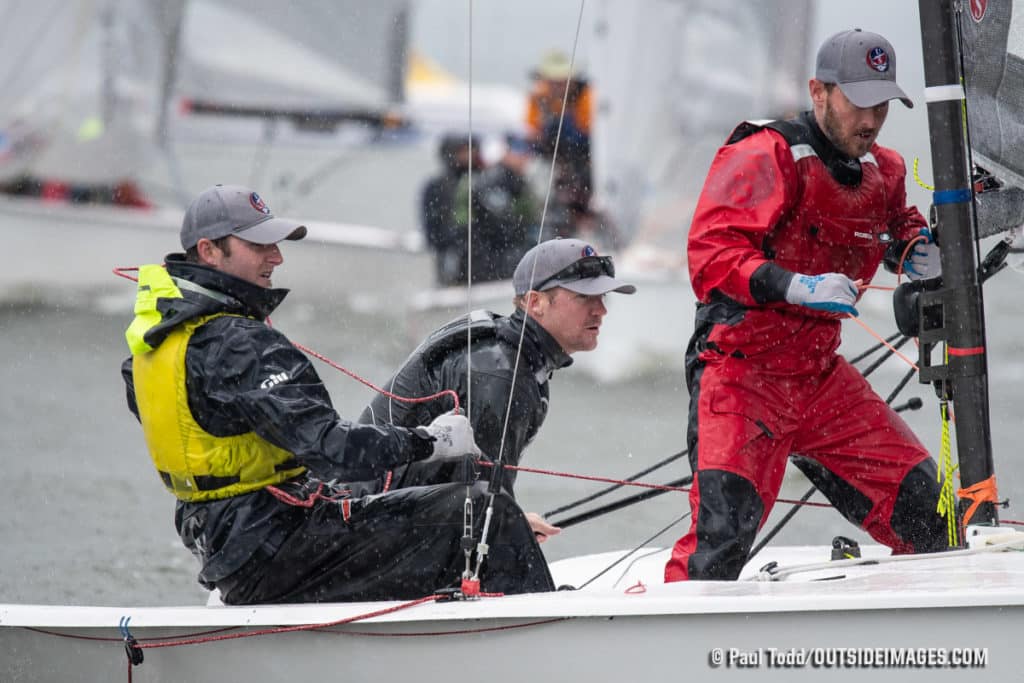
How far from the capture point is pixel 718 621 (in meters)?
2.43

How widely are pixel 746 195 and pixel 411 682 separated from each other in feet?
3.74

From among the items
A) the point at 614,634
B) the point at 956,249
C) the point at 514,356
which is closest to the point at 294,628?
the point at 614,634

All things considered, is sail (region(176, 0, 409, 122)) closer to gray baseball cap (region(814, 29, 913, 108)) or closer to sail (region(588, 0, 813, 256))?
sail (region(588, 0, 813, 256))

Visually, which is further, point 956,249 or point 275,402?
point 956,249

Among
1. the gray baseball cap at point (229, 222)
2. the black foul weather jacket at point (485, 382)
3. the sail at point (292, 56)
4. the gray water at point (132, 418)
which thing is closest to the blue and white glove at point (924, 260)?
the black foul weather jacket at point (485, 382)

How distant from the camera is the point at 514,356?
119 inches

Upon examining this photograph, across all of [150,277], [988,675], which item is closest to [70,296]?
[150,277]

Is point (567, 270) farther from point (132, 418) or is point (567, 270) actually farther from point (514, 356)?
point (132, 418)

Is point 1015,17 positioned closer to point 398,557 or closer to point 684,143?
point 398,557

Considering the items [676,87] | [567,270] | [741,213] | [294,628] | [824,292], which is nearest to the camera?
[294,628]

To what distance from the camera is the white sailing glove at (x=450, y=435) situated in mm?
2770

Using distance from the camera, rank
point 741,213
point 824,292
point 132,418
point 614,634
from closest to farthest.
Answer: point 614,634 < point 824,292 < point 741,213 < point 132,418

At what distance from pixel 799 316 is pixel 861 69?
0.51 meters

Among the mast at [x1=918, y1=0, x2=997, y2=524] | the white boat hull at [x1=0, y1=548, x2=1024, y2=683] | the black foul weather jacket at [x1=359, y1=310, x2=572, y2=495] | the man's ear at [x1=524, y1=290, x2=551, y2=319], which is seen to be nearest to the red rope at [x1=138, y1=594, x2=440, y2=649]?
the white boat hull at [x1=0, y1=548, x2=1024, y2=683]
